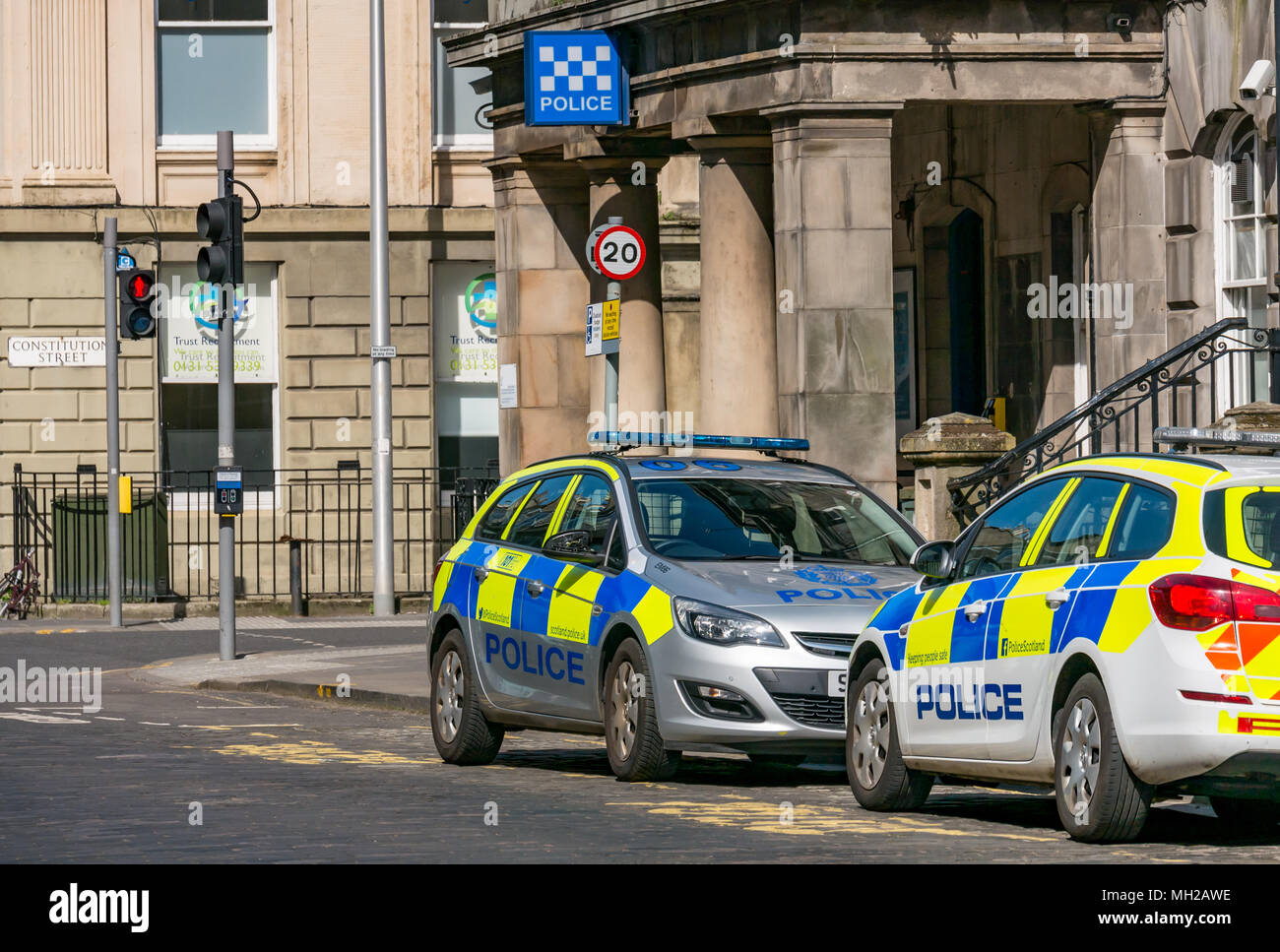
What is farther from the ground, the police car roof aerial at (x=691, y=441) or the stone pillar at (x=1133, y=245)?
the stone pillar at (x=1133, y=245)

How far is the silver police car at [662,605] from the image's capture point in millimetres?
12172

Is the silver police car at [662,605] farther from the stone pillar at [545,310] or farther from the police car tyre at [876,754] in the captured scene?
the stone pillar at [545,310]

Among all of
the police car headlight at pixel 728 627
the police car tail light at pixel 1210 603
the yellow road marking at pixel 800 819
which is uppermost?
the police car tail light at pixel 1210 603

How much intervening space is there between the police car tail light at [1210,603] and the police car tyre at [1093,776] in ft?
1.55

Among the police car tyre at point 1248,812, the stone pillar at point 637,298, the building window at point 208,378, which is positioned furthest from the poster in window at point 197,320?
the police car tyre at point 1248,812

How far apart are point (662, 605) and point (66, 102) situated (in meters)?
20.8

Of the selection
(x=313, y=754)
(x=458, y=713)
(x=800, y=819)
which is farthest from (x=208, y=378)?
(x=800, y=819)

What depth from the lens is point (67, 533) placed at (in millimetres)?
30422

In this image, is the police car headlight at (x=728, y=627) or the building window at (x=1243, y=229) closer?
the police car headlight at (x=728, y=627)

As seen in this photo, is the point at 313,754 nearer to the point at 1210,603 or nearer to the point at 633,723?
the point at 633,723

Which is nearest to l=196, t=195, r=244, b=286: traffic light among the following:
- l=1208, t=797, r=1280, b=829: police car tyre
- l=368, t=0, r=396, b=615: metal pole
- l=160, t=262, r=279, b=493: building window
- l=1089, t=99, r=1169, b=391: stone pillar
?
l=368, t=0, r=396, b=615: metal pole

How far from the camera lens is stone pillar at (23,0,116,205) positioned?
31.1 m

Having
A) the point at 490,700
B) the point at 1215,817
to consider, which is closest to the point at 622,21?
the point at 490,700
